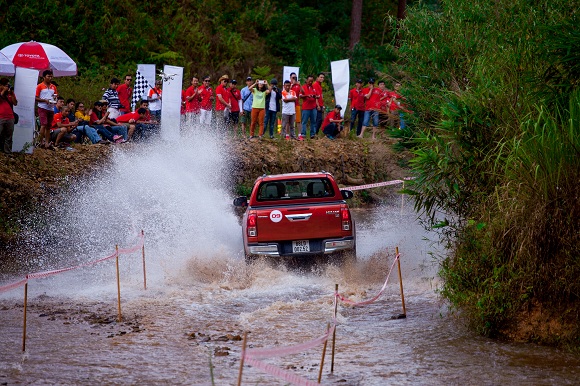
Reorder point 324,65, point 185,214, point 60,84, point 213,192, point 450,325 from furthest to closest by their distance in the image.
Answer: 1. point 324,65
2. point 60,84
3. point 213,192
4. point 185,214
5. point 450,325

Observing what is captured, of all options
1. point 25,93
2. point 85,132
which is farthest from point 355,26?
point 25,93

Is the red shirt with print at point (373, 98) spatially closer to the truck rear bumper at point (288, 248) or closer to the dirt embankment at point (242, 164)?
the dirt embankment at point (242, 164)

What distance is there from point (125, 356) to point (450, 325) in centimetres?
424

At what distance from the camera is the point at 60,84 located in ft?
88.1

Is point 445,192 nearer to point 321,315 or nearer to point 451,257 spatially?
point 451,257

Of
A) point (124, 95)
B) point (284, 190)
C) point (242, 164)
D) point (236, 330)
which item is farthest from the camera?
point (242, 164)

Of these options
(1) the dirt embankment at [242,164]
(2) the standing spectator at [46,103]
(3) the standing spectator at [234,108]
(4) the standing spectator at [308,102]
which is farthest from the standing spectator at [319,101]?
(2) the standing spectator at [46,103]

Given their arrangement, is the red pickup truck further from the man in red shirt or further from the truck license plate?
the man in red shirt

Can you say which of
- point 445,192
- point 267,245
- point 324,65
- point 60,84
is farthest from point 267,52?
point 445,192

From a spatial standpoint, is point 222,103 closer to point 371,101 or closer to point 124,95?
point 124,95

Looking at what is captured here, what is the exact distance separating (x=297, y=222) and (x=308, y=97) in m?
11.1

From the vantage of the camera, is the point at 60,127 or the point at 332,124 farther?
the point at 332,124

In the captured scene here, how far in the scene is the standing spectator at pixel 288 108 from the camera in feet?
79.2

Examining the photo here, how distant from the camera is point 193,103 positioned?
23656 mm
